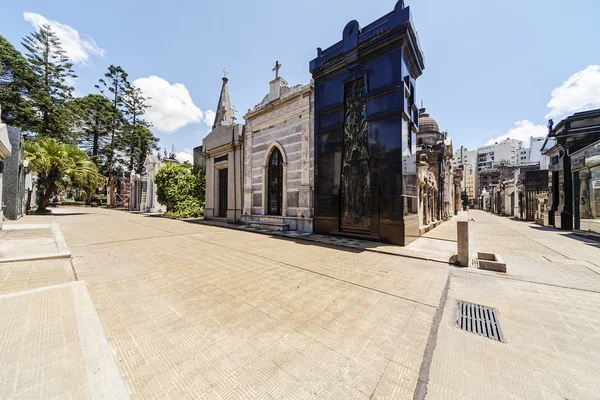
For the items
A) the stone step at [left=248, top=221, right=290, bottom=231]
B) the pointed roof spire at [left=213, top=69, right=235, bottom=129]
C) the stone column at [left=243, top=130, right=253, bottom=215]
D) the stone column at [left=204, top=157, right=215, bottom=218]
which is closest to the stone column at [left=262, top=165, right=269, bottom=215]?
the stone step at [left=248, top=221, right=290, bottom=231]

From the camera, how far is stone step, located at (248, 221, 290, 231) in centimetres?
1071

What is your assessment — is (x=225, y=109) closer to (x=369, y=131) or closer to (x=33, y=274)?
(x=369, y=131)

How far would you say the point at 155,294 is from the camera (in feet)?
11.7

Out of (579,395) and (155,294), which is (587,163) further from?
(155,294)

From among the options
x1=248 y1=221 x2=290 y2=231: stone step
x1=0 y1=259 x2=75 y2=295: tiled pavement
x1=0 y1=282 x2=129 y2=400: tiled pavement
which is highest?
x1=248 y1=221 x2=290 y2=231: stone step

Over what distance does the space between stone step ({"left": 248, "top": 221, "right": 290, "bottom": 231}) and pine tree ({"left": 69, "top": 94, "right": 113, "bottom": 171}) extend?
36.2 meters

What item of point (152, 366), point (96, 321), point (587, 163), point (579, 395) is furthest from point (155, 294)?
point (587, 163)

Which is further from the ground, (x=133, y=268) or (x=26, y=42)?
(x=26, y=42)

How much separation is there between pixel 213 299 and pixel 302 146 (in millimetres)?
8570

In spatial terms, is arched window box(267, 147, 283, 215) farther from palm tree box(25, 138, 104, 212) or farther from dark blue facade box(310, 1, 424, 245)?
palm tree box(25, 138, 104, 212)

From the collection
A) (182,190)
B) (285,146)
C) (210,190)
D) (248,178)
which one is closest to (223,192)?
(210,190)

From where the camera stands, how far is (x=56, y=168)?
17547 mm

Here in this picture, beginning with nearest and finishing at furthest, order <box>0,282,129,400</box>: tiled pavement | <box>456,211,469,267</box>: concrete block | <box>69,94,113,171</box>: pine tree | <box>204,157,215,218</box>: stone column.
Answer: <box>0,282,129,400</box>: tiled pavement → <box>456,211,469,267</box>: concrete block → <box>204,157,215,218</box>: stone column → <box>69,94,113,171</box>: pine tree

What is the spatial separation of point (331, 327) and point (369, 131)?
756cm
